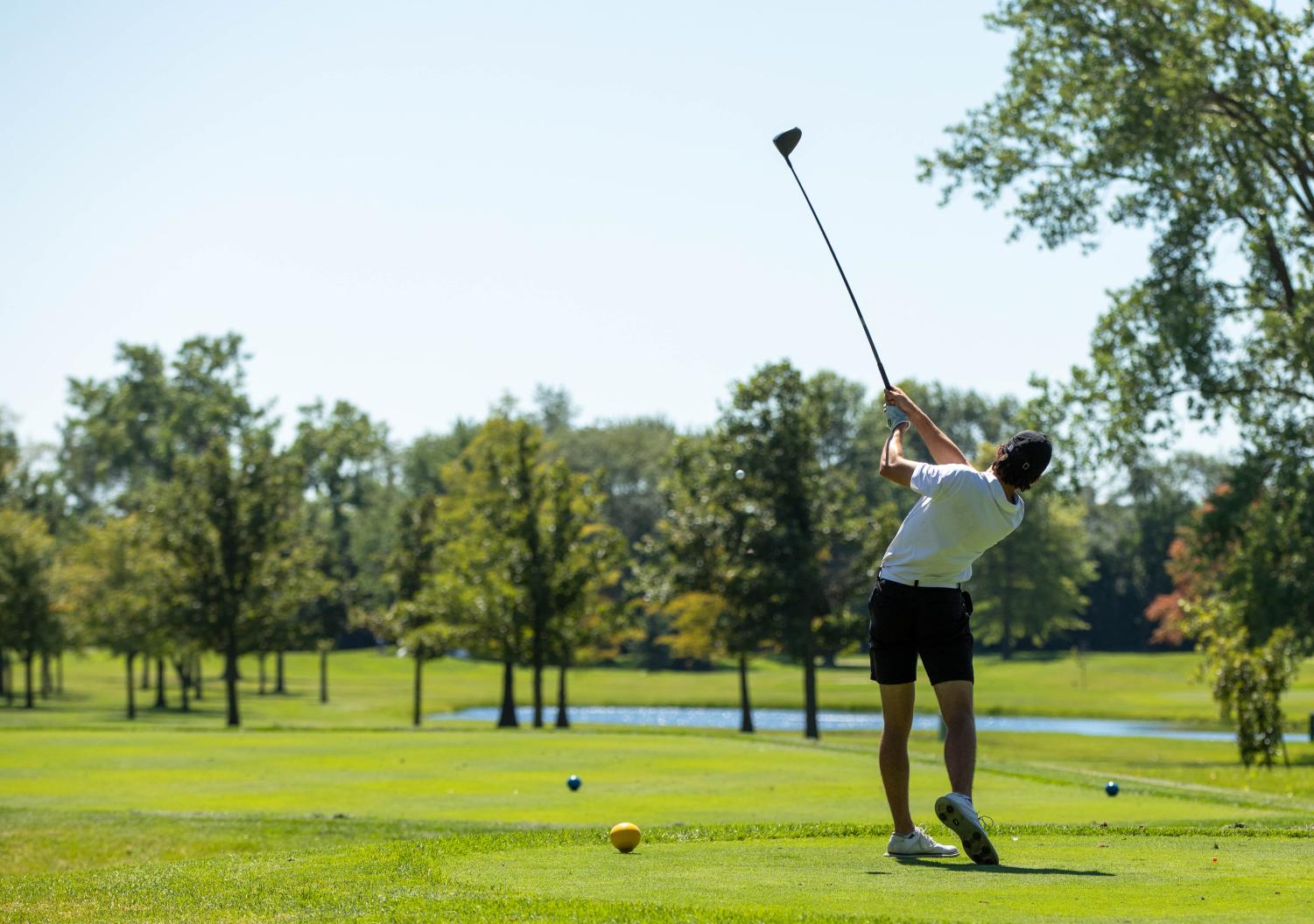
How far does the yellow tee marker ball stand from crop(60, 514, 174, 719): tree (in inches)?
1550

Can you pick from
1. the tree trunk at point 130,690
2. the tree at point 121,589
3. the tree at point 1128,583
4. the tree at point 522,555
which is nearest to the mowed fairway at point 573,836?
the tree at point 522,555

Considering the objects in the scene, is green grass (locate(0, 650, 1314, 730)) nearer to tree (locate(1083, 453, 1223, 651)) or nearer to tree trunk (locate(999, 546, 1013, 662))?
tree trunk (locate(999, 546, 1013, 662))

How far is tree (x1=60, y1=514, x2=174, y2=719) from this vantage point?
47.9 metres

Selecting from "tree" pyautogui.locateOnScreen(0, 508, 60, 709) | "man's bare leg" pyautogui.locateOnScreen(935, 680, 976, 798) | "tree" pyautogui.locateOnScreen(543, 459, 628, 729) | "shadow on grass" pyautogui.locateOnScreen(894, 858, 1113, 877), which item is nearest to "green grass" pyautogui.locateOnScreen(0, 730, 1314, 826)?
"man's bare leg" pyautogui.locateOnScreen(935, 680, 976, 798)

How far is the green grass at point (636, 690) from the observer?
Result: 53438mm

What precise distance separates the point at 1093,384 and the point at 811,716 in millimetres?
13775

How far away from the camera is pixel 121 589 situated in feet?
177

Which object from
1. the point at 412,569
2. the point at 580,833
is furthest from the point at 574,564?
the point at 580,833

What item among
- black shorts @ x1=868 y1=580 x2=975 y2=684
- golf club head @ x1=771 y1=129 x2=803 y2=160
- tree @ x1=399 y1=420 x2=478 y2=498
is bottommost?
black shorts @ x1=868 y1=580 x2=975 y2=684

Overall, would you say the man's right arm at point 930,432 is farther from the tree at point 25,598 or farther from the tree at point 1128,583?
the tree at point 1128,583

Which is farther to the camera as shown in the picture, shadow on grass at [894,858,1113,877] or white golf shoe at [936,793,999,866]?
white golf shoe at [936,793,999,866]

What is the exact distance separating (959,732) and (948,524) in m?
1.11

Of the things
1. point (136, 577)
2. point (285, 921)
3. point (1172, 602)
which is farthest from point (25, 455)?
point (285, 921)

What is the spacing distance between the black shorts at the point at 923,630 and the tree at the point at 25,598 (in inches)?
1951
